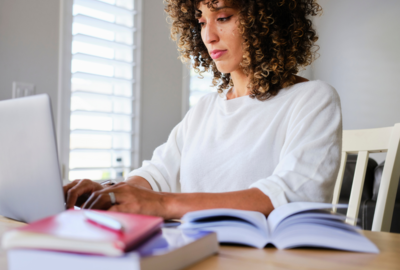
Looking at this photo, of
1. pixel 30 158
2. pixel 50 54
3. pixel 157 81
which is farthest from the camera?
pixel 157 81

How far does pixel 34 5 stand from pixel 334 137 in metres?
2.01

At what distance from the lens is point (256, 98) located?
3.67 feet

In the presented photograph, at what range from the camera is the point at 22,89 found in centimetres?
203

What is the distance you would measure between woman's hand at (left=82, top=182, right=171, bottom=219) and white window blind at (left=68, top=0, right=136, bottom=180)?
5.67 feet

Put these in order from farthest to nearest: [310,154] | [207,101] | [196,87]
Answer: [196,87], [207,101], [310,154]

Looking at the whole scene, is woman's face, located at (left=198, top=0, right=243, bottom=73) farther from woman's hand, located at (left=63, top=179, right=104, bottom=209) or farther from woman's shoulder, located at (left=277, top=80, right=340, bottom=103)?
woman's hand, located at (left=63, top=179, right=104, bottom=209)

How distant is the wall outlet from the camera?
2.00 m

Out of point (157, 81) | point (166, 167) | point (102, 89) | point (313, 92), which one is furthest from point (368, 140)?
point (157, 81)

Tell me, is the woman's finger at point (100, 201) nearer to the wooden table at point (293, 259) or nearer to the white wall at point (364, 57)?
the wooden table at point (293, 259)

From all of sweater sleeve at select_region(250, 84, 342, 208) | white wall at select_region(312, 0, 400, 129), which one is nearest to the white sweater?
sweater sleeve at select_region(250, 84, 342, 208)

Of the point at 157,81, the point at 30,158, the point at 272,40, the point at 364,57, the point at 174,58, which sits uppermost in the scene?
the point at 364,57

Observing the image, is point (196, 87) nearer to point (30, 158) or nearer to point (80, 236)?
point (30, 158)

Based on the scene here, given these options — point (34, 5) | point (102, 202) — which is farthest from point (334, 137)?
point (34, 5)

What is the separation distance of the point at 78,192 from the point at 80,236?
0.37 metres
